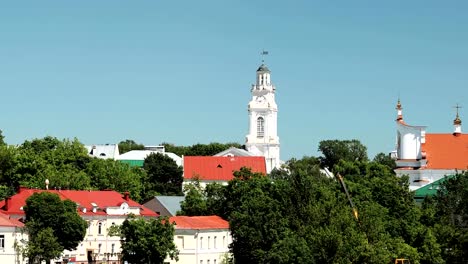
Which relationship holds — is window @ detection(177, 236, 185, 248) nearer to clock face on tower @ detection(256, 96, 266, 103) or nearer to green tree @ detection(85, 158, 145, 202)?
green tree @ detection(85, 158, 145, 202)

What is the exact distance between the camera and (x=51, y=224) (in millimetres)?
81438

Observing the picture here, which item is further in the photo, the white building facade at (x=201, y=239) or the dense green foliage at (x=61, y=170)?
the dense green foliage at (x=61, y=170)

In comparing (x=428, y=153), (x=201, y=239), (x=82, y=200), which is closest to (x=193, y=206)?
(x=82, y=200)

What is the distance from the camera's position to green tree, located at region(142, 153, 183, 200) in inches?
5327

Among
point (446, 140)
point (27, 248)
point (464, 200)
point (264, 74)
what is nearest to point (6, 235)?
point (27, 248)

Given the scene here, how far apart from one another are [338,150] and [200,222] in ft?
271

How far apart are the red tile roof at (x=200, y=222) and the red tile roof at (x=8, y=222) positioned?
11.0 meters

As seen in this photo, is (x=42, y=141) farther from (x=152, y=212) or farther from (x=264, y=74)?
(x=264, y=74)

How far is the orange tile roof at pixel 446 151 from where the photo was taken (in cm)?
12294

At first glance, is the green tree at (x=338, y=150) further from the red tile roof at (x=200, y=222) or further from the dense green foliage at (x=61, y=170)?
the red tile roof at (x=200, y=222)

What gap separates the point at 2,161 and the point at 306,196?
41.9 m

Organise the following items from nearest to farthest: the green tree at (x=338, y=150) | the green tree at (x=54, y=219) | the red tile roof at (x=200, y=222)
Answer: the green tree at (x=54, y=219) → the red tile roof at (x=200, y=222) → the green tree at (x=338, y=150)

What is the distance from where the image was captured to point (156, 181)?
139 m

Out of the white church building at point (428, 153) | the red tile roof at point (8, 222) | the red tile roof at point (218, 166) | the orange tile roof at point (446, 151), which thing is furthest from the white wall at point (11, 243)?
the red tile roof at point (218, 166)
